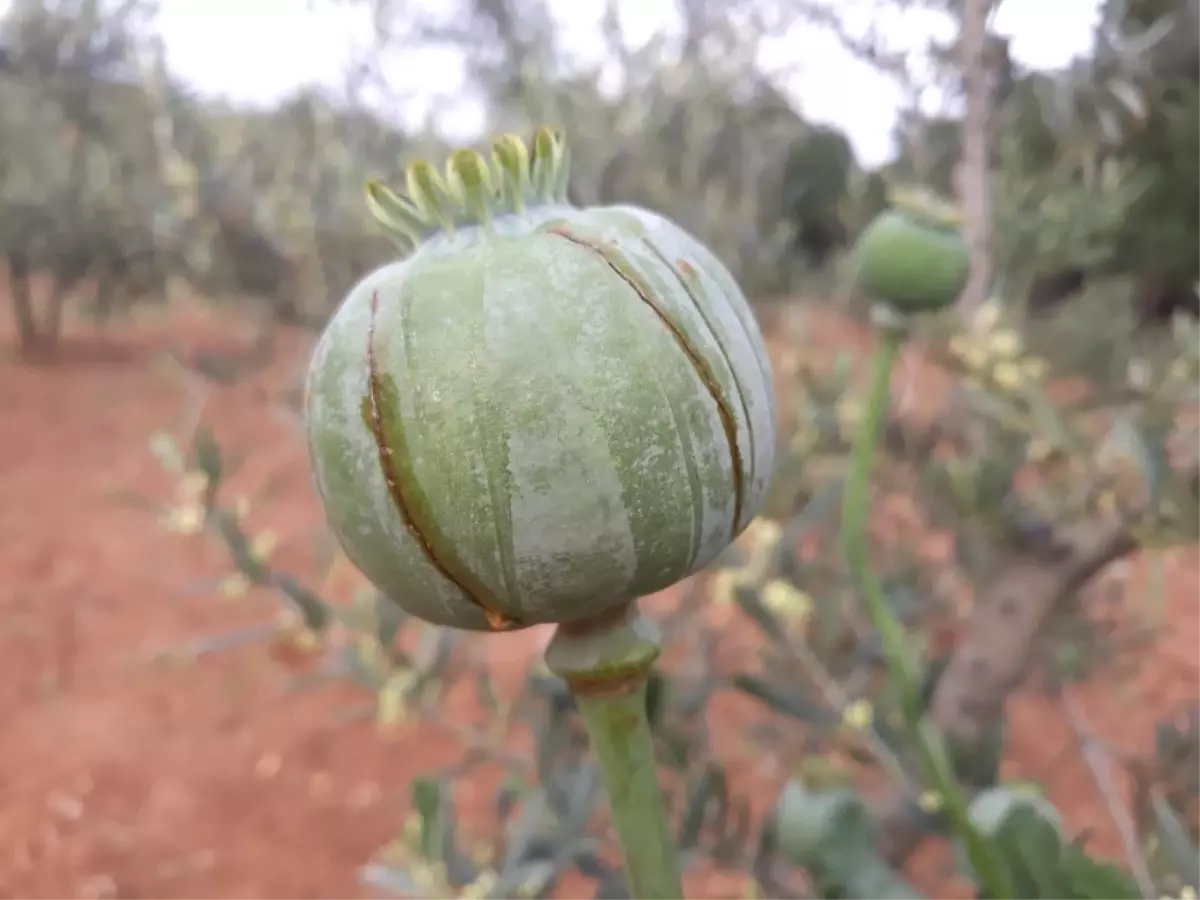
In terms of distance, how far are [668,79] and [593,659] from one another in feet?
12.1

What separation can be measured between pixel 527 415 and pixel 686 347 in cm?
10

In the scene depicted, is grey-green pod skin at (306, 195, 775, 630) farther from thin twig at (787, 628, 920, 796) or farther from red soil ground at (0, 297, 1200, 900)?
red soil ground at (0, 297, 1200, 900)

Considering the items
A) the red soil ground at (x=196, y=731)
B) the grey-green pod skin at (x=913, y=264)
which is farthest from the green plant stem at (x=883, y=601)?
the red soil ground at (x=196, y=731)

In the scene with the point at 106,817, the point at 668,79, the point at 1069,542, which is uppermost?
the point at 668,79

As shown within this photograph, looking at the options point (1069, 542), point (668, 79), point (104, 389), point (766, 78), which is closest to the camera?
point (1069, 542)

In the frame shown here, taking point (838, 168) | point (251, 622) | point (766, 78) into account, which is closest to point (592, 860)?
point (251, 622)

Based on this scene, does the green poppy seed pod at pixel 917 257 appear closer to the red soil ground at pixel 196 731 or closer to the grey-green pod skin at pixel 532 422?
the grey-green pod skin at pixel 532 422

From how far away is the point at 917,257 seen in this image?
2.91 ft

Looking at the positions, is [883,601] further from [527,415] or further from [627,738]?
[527,415]

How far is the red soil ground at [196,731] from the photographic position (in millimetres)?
2250

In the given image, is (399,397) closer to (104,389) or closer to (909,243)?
(909,243)

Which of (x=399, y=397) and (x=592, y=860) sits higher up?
(x=399, y=397)

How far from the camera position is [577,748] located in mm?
1676

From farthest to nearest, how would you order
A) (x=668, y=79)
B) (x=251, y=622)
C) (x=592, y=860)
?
(x=668, y=79)
(x=251, y=622)
(x=592, y=860)
